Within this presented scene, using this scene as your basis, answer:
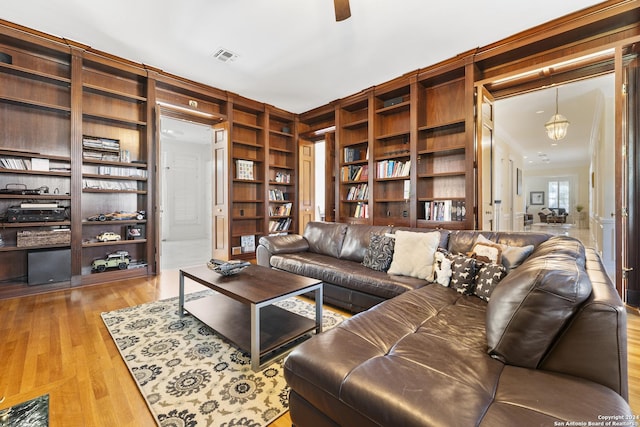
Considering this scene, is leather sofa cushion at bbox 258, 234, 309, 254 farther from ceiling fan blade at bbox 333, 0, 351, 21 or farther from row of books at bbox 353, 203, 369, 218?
ceiling fan blade at bbox 333, 0, 351, 21

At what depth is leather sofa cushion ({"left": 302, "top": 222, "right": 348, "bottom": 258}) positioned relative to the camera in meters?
3.50

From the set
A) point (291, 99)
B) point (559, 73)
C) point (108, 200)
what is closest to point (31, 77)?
point (108, 200)

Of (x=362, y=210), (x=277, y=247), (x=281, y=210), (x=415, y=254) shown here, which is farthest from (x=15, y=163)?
(x=362, y=210)

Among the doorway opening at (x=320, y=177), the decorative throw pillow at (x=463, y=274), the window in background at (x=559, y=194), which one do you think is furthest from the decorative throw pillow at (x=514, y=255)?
the window in background at (x=559, y=194)

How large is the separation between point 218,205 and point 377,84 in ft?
11.0

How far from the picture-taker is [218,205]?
5082 millimetres

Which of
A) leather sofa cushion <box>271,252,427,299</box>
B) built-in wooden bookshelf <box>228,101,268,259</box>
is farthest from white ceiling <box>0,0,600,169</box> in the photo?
leather sofa cushion <box>271,252,427,299</box>

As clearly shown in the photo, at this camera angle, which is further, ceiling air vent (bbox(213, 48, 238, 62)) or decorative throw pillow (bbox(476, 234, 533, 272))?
ceiling air vent (bbox(213, 48, 238, 62))

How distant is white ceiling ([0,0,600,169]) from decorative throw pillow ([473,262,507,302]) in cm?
241

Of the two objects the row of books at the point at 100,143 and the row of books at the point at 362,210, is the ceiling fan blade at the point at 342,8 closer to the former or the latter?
the row of books at the point at 362,210

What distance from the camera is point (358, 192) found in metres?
5.00

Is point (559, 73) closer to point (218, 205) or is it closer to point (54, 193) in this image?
point (218, 205)

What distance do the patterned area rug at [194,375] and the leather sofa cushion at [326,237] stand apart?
111 centimetres

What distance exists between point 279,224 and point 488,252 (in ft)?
13.9
